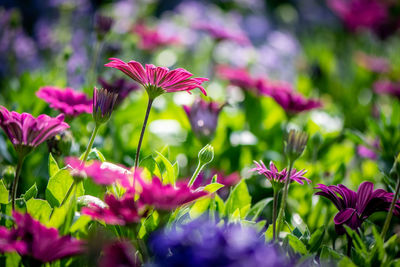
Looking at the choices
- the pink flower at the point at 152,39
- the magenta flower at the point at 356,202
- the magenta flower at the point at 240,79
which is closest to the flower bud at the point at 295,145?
the magenta flower at the point at 356,202

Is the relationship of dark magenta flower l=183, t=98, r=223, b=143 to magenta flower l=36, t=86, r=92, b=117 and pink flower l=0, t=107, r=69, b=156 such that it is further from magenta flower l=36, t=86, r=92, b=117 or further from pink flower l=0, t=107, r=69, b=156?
pink flower l=0, t=107, r=69, b=156

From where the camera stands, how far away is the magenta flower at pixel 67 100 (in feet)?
2.63

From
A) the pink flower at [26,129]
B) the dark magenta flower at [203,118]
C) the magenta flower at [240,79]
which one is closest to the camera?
the pink flower at [26,129]

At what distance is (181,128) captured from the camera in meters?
1.36

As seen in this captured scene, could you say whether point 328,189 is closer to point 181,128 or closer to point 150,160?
point 150,160

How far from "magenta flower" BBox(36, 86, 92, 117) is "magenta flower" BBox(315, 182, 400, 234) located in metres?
0.48

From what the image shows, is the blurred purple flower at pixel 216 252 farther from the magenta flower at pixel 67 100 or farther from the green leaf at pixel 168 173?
the magenta flower at pixel 67 100

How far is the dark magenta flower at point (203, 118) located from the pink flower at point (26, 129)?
1.47 feet

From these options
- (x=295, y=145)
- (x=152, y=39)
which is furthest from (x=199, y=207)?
(x=152, y=39)

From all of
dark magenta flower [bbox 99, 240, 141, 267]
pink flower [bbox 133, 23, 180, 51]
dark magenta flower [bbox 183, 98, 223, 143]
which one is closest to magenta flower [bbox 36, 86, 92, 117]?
dark magenta flower [bbox 183, 98, 223, 143]

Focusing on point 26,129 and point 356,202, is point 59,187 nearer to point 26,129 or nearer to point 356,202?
point 26,129

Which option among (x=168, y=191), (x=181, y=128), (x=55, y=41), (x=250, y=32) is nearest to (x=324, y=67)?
(x=250, y=32)

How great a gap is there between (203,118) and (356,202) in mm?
436

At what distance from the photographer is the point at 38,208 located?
0.65m
